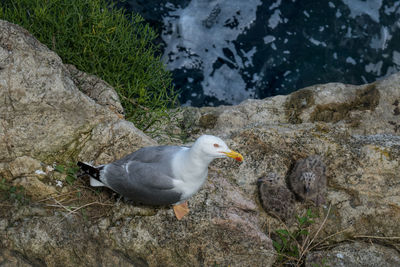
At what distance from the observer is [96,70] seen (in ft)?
16.1

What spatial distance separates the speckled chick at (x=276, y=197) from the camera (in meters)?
3.48

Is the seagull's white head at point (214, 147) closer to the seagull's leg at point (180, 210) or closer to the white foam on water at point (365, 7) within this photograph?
the seagull's leg at point (180, 210)

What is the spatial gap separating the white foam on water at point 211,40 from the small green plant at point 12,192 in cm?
457

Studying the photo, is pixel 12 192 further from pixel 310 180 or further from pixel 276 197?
pixel 310 180

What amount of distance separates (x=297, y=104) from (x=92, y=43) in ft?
8.61

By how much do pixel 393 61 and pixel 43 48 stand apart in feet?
21.2

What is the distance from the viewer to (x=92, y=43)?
16.0ft

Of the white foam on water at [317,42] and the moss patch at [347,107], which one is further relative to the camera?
the white foam on water at [317,42]

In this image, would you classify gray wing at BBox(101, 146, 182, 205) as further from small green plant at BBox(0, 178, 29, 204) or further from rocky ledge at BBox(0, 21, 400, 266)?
small green plant at BBox(0, 178, 29, 204)

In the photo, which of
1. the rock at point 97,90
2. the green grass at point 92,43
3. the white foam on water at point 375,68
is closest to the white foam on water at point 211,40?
the white foam on water at point 375,68

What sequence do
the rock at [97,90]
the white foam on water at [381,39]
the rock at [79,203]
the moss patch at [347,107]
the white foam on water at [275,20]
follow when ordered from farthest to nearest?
the white foam on water at [275,20], the white foam on water at [381,39], the moss patch at [347,107], the rock at [97,90], the rock at [79,203]

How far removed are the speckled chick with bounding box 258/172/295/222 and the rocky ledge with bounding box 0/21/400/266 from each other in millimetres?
98

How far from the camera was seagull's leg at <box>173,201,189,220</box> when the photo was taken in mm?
3240

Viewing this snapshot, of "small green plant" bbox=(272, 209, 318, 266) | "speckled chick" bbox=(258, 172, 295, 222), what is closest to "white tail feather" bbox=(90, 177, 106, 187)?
"speckled chick" bbox=(258, 172, 295, 222)
